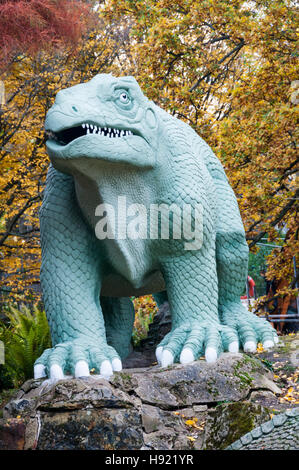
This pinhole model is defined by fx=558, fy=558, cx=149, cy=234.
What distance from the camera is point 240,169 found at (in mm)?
9109

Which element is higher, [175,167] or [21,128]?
[21,128]

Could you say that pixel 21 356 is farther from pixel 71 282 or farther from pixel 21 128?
pixel 21 128

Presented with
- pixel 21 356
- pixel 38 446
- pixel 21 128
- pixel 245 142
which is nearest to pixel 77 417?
pixel 38 446

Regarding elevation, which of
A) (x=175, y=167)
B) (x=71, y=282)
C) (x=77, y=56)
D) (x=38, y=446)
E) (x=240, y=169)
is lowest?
(x=38, y=446)

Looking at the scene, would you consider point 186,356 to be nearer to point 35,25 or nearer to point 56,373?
point 56,373

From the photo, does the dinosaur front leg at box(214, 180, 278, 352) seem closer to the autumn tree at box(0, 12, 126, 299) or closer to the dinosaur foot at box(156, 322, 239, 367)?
the dinosaur foot at box(156, 322, 239, 367)

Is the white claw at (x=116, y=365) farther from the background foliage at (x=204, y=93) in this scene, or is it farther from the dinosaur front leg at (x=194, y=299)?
the background foliage at (x=204, y=93)

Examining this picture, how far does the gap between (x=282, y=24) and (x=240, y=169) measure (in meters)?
2.28

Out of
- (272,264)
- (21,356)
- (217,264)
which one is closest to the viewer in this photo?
(217,264)

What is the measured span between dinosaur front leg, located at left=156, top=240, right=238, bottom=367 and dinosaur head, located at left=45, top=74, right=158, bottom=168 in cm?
77

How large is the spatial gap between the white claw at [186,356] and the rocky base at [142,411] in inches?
3.7

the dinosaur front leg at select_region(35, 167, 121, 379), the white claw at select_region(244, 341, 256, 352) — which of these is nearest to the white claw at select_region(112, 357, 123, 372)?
the dinosaur front leg at select_region(35, 167, 121, 379)
